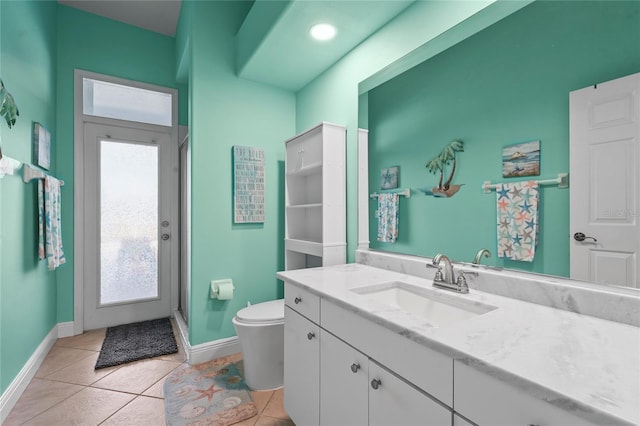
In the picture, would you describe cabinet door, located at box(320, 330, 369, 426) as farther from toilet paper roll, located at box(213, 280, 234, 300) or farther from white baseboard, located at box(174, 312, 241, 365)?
white baseboard, located at box(174, 312, 241, 365)

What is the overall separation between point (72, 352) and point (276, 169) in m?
2.25

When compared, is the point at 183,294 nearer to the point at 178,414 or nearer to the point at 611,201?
the point at 178,414

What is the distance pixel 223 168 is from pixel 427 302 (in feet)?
6.04

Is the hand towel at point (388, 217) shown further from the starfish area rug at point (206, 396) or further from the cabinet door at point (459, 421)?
the starfish area rug at point (206, 396)

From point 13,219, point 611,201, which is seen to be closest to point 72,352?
point 13,219

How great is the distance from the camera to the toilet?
6.25 feet

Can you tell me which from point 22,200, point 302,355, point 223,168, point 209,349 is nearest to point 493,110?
point 302,355

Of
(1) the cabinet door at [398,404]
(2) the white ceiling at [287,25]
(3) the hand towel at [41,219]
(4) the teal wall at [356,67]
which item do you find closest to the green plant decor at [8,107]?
(3) the hand towel at [41,219]

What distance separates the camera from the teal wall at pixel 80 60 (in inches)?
107

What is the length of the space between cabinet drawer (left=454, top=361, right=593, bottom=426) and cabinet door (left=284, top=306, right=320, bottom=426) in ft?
2.32

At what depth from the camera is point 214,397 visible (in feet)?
6.05

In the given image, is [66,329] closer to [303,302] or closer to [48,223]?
[48,223]

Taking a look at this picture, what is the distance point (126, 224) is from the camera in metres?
3.03

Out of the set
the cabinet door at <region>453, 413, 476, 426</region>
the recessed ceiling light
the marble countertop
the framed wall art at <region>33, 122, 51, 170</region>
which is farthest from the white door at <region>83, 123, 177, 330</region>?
the cabinet door at <region>453, 413, 476, 426</region>
